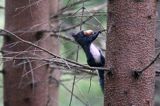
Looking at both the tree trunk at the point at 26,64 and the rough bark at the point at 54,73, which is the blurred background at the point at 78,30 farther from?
the tree trunk at the point at 26,64

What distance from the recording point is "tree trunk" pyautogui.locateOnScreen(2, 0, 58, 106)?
394cm

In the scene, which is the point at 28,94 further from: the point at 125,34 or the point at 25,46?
the point at 125,34

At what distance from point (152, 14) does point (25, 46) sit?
4.76 ft

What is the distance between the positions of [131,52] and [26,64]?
141 centimetres

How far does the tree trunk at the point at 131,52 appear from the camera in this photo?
2.63 meters

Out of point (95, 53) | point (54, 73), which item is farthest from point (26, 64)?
point (95, 53)

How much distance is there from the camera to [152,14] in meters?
2.67

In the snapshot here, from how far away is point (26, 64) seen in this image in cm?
392

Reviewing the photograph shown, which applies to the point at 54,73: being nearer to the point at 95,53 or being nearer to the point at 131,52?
the point at 95,53

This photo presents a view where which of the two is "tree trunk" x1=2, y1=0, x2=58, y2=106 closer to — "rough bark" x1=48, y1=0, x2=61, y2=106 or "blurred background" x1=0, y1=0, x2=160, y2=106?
"blurred background" x1=0, y1=0, x2=160, y2=106

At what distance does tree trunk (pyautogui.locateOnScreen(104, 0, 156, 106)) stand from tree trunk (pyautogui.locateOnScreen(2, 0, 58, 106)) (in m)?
1.32

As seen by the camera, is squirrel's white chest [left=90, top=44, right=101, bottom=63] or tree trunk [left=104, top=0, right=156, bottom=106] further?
squirrel's white chest [left=90, top=44, right=101, bottom=63]

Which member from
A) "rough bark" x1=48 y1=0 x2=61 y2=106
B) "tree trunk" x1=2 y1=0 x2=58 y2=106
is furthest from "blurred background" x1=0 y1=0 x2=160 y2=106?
"tree trunk" x1=2 y1=0 x2=58 y2=106

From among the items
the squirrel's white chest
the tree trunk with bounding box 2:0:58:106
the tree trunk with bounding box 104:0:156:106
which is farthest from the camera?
the tree trunk with bounding box 2:0:58:106
